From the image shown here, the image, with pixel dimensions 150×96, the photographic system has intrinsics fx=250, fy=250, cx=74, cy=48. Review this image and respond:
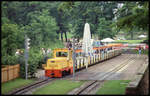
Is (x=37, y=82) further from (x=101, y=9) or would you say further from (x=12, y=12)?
(x=101, y=9)

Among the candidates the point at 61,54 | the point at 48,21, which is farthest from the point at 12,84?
the point at 48,21

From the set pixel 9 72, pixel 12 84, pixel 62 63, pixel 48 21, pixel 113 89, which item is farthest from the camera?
pixel 48 21

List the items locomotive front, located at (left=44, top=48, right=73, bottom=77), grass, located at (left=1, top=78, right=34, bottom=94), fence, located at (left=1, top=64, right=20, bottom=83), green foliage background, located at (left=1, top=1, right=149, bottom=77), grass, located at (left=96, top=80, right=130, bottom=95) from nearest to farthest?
1. green foliage background, located at (left=1, top=1, right=149, bottom=77)
2. grass, located at (left=96, top=80, right=130, bottom=95)
3. grass, located at (left=1, top=78, right=34, bottom=94)
4. fence, located at (left=1, top=64, right=20, bottom=83)
5. locomotive front, located at (left=44, top=48, right=73, bottom=77)

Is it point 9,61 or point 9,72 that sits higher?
point 9,61

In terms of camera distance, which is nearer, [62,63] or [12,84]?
[12,84]

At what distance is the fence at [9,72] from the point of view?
17.2 meters

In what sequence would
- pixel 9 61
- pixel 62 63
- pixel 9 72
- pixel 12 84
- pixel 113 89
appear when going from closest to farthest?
pixel 113 89 < pixel 12 84 < pixel 9 72 < pixel 9 61 < pixel 62 63

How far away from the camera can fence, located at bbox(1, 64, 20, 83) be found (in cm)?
1722

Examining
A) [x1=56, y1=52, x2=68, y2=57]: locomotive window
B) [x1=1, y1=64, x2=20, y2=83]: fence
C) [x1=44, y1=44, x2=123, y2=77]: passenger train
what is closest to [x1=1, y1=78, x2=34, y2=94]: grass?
[x1=1, y1=64, x2=20, y2=83]: fence

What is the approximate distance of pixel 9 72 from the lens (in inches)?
710

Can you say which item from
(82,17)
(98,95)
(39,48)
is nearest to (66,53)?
(98,95)

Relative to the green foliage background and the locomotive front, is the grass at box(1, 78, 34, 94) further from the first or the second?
the locomotive front

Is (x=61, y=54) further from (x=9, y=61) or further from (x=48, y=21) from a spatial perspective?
(x=48, y=21)

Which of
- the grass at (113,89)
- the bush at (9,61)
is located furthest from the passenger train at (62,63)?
the grass at (113,89)
